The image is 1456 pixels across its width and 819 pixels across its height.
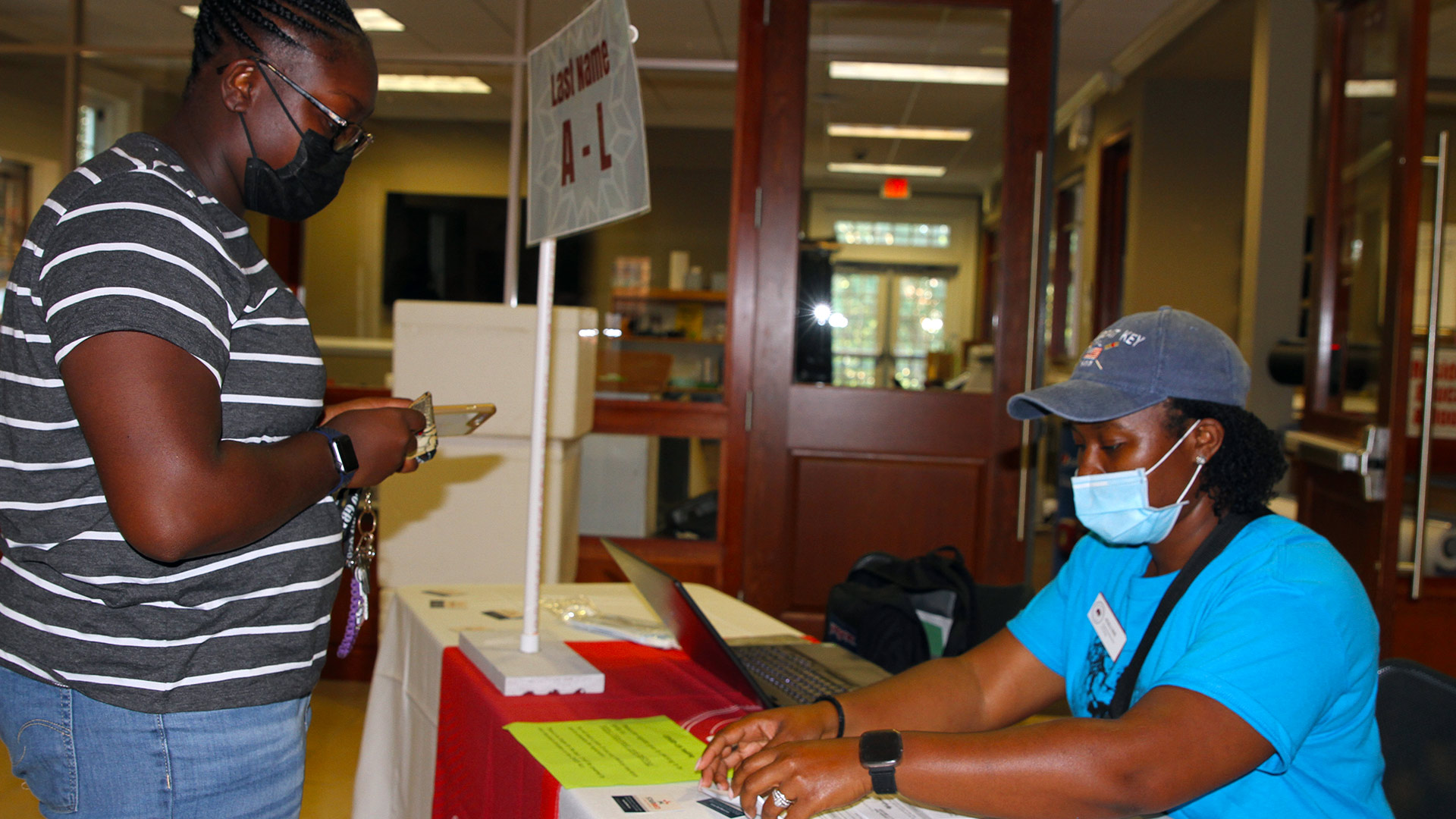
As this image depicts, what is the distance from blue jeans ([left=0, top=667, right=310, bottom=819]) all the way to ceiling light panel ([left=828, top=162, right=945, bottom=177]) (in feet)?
9.70

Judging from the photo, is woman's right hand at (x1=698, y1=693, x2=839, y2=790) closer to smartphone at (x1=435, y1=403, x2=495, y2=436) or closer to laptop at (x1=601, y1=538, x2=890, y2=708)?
laptop at (x1=601, y1=538, x2=890, y2=708)

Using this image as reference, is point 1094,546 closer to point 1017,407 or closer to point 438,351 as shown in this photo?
point 1017,407

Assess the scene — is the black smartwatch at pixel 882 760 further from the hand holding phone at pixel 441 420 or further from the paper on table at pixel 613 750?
the hand holding phone at pixel 441 420

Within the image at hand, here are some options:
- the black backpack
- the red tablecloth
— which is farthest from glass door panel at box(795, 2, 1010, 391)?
the red tablecloth

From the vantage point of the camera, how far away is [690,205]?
395 cm

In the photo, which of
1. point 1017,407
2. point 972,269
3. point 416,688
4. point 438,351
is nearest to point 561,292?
point 438,351

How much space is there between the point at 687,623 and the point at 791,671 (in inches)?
7.0

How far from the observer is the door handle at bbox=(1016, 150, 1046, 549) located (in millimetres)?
3717

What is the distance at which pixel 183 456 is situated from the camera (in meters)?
0.90

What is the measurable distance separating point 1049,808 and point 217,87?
1106 millimetres

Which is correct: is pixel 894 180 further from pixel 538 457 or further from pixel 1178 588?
pixel 1178 588

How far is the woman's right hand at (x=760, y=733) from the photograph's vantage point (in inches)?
43.9

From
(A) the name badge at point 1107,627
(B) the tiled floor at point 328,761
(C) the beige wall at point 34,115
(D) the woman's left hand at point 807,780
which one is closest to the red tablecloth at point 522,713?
(D) the woman's left hand at point 807,780

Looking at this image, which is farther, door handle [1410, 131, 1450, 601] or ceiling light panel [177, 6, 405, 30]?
ceiling light panel [177, 6, 405, 30]
